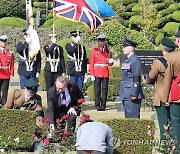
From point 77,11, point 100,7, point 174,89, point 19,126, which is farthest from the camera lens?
point 100,7

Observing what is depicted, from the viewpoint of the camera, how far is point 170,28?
35.2m

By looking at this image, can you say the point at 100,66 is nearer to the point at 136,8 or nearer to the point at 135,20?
the point at 135,20

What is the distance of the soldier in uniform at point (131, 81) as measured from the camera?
10.2 meters

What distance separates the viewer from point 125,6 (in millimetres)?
39406

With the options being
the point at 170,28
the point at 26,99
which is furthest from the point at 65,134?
the point at 170,28

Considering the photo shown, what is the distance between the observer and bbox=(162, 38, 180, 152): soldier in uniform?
322 inches

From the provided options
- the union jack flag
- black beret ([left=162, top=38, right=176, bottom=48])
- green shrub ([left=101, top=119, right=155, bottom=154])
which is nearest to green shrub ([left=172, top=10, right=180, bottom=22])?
the union jack flag

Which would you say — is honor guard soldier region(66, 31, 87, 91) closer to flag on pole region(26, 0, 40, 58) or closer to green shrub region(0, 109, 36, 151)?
flag on pole region(26, 0, 40, 58)

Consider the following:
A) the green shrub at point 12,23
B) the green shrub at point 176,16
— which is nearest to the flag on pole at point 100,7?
the green shrub at point 12,23

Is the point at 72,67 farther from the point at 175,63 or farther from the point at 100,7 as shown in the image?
the point at 175,63

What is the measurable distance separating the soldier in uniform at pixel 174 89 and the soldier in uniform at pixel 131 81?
1931 mm

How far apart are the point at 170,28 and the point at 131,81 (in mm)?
25351

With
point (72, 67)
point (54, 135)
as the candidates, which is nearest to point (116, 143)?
point (54, 135)

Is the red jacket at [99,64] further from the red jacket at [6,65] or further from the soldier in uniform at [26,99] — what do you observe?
the soldier in uniform at [26,99]
